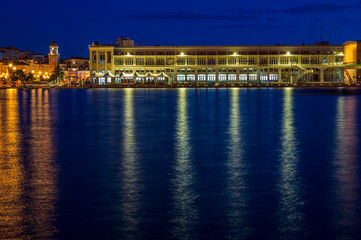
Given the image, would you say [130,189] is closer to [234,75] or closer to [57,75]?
[234,75]

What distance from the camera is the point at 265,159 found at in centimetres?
1603

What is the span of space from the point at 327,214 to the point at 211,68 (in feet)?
473

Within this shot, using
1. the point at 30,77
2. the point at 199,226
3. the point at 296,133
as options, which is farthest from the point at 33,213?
the point at 30,77

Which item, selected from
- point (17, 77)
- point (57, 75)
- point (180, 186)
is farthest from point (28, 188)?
point (57, 75)

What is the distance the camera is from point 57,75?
582 feet

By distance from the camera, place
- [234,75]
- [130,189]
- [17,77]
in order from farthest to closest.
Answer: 1. [17,77]
2. [234,75]
3. [130,189]

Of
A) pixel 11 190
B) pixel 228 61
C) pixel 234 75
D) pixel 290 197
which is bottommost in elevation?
pixel 290 197

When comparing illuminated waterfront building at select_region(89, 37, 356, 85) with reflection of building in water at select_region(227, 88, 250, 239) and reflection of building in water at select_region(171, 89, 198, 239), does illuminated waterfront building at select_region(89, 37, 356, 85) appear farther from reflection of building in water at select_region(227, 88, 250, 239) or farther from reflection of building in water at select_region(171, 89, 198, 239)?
reflection of building in water at select_region(171, 89, 198, 239)

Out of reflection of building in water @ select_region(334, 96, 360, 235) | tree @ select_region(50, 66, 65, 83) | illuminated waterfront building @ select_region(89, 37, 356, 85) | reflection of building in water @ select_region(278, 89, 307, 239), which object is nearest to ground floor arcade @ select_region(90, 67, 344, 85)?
illuminated waterfront building @ select_region(89, 37, 356, 85)

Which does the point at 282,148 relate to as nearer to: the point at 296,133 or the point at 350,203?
the point at 296,133

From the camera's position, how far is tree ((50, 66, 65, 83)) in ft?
581

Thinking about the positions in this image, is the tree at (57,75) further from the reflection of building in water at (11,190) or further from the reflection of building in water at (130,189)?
the reflection of building in water at (130,189)

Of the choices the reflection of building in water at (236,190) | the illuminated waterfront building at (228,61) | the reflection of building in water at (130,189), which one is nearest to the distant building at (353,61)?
the illuminated waterfront building at (228,61)

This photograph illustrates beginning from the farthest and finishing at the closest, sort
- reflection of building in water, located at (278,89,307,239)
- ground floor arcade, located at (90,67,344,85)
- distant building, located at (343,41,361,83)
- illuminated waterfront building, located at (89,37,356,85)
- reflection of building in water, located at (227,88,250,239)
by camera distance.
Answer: ground floor arcade, located at (90,67,344,85), distant building, located at (343,41,361,83), illuminated waterfront building, located at (89,37,356,85), reflection of building in water, located at (227,88,250,239), reflection of building in water, located at (278,89,307,239)
